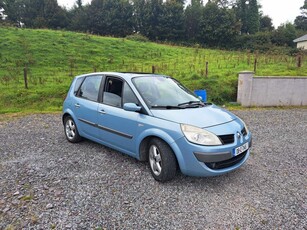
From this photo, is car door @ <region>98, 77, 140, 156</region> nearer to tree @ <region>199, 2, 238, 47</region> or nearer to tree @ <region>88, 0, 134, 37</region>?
tree @ <region>199, 2, 238, 47</region>

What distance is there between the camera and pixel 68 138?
531cm

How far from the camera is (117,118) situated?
3912mm

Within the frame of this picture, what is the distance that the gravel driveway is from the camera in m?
2.64

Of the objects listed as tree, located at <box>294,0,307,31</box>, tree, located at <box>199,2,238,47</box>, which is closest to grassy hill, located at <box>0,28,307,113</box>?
tree, located at <box>199,2,238,47</box>

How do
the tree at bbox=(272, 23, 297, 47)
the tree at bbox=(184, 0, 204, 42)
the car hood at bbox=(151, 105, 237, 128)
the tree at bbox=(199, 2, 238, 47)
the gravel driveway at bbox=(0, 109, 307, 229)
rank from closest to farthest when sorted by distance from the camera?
1. the gravel driveway at bbox=(0, 109, 307, 229)
2. the car hood at bbox=(151, 105, 237, 128)
3. the tree at bbox=(272, 23, 297, 47)
4. the tree at bbox=(199, 2, 238, 47)
5. the tree at bbox=(184, 0, 204, 42)

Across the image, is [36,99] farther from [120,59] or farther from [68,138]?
[120,59]

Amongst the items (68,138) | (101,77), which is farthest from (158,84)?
(68,138)

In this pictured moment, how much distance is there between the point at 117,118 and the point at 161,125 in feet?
3.12

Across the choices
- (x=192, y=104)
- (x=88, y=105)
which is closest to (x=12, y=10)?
(x=88, y=105)

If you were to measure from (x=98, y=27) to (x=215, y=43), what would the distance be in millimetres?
23300

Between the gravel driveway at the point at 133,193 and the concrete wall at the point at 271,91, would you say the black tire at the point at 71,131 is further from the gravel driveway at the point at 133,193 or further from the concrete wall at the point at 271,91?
the concrete wall at the point at 271,91

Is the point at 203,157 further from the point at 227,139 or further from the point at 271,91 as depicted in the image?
the point at 271,91

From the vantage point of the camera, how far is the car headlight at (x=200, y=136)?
3.08 meters

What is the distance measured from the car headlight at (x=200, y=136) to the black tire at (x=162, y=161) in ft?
1.21
